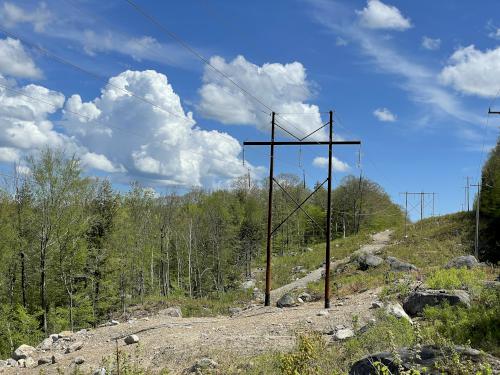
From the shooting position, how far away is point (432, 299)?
13578 mm

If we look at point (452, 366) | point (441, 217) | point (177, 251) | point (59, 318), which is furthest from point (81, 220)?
point (441, 217)

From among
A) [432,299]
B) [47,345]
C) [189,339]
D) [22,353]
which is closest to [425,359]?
[189,339]

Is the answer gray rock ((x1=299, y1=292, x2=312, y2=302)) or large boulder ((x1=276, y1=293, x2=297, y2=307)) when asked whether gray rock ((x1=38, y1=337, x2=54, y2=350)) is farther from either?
gray rock ((x1=299, y1=292, x2=312, y2=302))

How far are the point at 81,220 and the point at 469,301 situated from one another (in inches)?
962

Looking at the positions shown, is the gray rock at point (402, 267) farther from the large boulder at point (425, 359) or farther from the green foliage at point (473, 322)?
the large boulder at point (425, 359)

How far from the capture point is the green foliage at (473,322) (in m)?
8.87

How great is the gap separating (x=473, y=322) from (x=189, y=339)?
716 cm

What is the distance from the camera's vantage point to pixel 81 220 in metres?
30.7

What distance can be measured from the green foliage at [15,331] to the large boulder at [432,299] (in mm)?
21895

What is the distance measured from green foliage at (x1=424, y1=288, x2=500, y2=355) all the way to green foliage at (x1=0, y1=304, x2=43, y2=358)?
76.6 feet

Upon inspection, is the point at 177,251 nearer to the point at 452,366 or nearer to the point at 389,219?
the point at 389,219

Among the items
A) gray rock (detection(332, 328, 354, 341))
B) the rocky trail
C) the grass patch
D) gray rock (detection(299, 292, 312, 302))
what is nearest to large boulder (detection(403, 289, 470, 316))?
the rocky trail

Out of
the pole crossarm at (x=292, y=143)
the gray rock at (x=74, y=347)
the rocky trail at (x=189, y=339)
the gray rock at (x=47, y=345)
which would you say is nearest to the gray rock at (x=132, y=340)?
the rocky trail at (x=189, y=339)

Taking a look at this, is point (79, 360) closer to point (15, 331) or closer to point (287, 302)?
point (287, 302)
